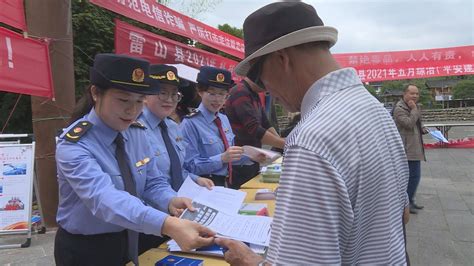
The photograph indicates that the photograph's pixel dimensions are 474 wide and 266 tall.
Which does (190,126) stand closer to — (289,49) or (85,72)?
(289,49)

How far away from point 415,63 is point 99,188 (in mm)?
12969

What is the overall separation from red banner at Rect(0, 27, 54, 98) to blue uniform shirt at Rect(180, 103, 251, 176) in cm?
168

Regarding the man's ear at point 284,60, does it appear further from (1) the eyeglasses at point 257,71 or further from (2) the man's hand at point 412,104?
(2) the man's hand at point 412,104

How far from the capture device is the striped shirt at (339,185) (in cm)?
71

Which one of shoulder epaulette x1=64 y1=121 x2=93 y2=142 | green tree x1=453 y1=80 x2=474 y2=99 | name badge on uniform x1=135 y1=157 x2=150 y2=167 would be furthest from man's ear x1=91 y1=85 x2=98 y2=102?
green tree x1=453 y1=80 x2=474 y2=99

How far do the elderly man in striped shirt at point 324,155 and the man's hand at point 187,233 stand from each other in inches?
20.9

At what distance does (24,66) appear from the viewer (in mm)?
3596

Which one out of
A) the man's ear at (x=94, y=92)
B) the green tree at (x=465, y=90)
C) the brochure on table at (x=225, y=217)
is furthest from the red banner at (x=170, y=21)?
the green tree at (x=465, y=90)

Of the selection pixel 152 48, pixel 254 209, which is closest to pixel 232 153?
pixel 254 209

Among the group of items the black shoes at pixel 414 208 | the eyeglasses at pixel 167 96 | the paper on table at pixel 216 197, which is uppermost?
the eyeglasses at pixel 167 96

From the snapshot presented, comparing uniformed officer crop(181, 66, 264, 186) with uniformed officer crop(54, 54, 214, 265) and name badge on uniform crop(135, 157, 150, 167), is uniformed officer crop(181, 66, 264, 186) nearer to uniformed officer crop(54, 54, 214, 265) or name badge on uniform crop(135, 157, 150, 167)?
name badge on uniform crop(135, 157, 150, 167)

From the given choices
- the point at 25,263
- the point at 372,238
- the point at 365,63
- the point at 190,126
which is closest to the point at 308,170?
the point at 372,238

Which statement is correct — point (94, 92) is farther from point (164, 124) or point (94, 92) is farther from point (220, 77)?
point (220, 77)

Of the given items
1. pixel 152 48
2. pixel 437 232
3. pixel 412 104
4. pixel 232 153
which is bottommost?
pixel 437 232
